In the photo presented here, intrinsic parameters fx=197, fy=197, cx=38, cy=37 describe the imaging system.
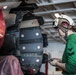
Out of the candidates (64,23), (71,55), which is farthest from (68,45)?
(64,23)

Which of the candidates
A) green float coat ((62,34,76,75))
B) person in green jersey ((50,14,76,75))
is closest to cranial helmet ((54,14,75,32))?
person in green jersey ((50,14,76,75))

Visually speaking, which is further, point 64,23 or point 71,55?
point 64,23

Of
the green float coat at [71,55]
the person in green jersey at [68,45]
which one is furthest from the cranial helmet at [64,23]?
the green float coat at [71,55]

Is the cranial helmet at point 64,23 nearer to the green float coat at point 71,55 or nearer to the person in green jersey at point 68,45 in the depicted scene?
the person in green jersey at point 68,45

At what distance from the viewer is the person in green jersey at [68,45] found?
6.39 feet

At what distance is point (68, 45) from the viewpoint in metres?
1.99

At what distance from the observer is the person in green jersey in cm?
195

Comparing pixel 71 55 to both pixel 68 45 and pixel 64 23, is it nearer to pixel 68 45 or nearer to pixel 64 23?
pixel 68 45

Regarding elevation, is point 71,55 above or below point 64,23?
below

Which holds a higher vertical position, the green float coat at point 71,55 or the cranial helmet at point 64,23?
the cranial helmet at point 64,23

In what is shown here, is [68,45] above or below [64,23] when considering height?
below

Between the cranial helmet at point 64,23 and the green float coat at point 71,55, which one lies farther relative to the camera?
the cranial helmet at point 64,23

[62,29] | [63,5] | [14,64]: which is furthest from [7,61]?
[63,5]

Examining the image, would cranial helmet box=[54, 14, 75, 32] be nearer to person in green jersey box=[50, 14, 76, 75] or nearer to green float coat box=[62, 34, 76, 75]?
person in green jersey box=[50, 14, 76, 75]
